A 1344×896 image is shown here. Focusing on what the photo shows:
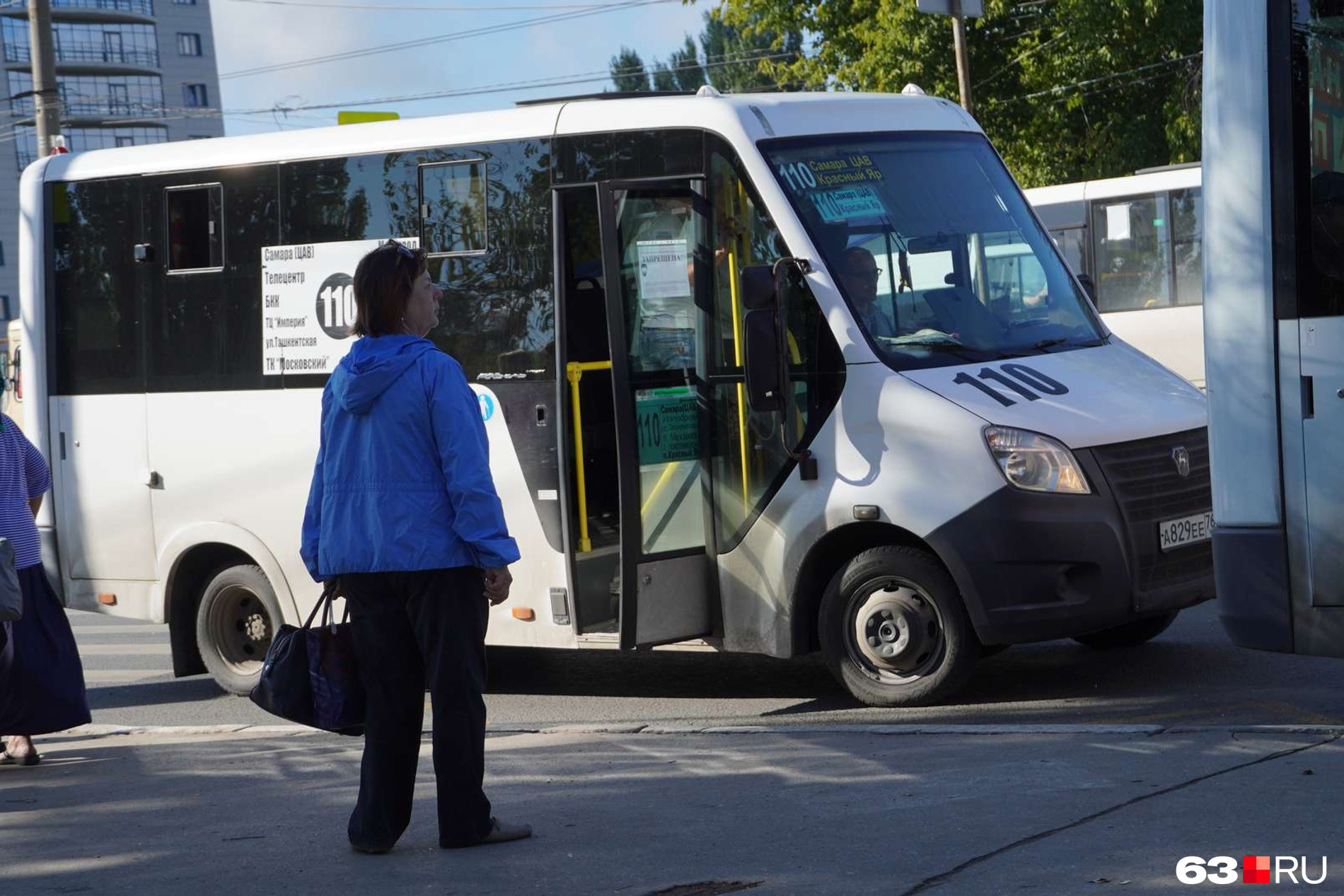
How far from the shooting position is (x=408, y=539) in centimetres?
542

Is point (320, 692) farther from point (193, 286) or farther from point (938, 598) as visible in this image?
point (193, 286)

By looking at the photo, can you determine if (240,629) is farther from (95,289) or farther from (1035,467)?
(1035,467)

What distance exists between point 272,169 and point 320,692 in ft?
15.3

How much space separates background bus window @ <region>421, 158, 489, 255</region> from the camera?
29.5ft

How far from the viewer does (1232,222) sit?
252 inches

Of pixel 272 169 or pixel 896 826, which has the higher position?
pixel 272 169

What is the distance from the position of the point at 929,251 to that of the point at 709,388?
44.8 inches

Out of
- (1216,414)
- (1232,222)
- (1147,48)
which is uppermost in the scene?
(1147,48)

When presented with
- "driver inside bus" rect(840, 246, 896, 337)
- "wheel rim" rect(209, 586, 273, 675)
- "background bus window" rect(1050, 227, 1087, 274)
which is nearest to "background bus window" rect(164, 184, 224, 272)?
"wheel rim" rect(209, 586, 273, 675)

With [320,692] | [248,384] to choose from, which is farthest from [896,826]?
[248,384]

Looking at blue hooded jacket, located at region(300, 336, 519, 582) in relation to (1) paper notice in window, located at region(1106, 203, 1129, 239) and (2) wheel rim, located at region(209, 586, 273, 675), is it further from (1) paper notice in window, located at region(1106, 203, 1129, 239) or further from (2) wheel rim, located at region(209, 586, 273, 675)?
(1) paper notice in window, located at region(1106, 203, 1129, 239)

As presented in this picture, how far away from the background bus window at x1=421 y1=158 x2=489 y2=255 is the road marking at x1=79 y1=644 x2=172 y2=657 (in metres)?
4.59

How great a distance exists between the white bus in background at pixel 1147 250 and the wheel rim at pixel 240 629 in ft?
54.1

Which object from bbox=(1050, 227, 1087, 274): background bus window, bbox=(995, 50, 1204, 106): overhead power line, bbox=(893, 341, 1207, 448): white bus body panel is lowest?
bbox=(893, 341, 1207, 448): white bus body panel
